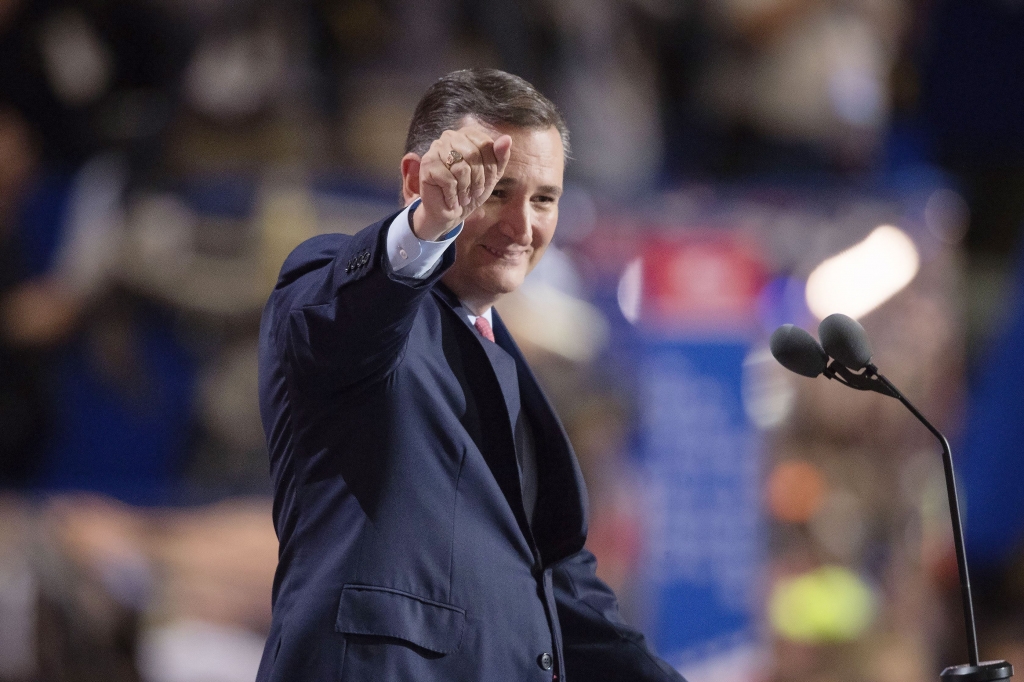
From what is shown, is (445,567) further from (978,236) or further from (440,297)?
(978,236)

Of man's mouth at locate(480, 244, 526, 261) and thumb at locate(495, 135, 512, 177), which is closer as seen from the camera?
thumb at locate(495, 135, 512, 177)

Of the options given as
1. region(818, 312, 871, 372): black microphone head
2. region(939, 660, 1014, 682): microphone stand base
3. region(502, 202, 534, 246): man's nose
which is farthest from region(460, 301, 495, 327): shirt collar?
region(939, 660, 1014, 682): microphone stand base

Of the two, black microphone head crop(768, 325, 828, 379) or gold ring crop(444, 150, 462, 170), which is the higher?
gold ring crop(444, 150, 462, 170)

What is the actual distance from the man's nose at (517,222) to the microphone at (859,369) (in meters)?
0.43

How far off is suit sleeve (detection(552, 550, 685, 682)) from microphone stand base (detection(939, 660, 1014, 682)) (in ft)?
1.41

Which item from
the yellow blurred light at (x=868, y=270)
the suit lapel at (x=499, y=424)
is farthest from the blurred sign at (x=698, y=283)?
the suit lapel at (x=499, y=424)

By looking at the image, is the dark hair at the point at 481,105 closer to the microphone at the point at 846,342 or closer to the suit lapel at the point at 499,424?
the suit lapel at the point at 499,424

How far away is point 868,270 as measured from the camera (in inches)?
213

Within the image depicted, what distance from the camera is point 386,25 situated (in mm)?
5184

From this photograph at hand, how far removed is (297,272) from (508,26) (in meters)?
4.13

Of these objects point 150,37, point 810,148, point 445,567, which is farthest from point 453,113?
point 810,148

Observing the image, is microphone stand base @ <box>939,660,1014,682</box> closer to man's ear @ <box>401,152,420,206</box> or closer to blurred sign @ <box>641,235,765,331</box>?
man's ear @ <box>401,152,420,206</box>

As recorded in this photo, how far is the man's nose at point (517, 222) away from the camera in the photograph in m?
1.63

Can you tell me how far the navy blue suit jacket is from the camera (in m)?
1.37
